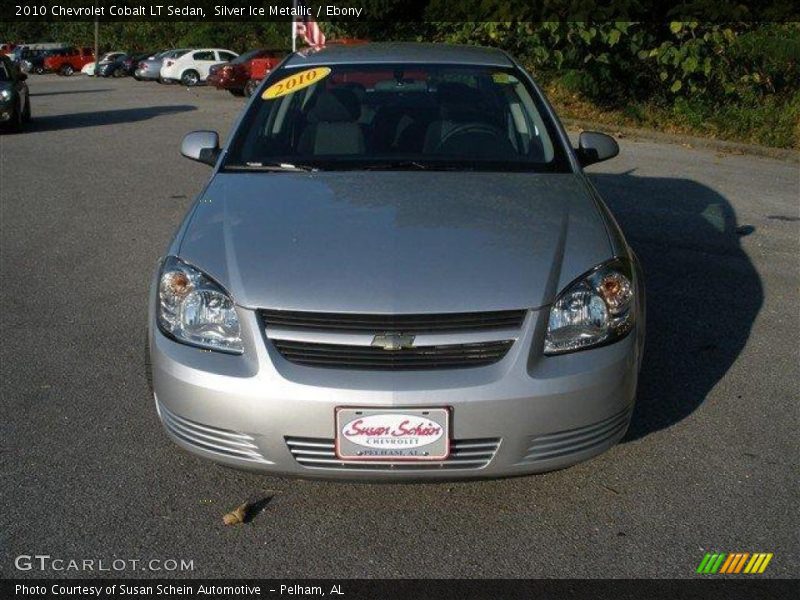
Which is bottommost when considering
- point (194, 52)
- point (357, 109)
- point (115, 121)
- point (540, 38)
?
point (194, 52)

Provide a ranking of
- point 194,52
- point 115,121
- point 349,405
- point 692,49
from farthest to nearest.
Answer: point 194,52, point 115,121, point 692,49, point 349,405

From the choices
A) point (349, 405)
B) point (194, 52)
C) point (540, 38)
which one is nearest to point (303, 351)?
point (349, 405)

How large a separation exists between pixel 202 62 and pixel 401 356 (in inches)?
1455

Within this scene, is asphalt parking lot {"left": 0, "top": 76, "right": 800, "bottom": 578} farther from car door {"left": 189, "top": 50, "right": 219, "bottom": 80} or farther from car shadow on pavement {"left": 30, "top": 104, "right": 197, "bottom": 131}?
car door {"left": 189, "top": 50, "right": 219, "bottom": 80}

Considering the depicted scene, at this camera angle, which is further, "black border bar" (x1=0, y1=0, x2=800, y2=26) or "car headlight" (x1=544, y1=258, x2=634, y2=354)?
"black border bar" (x1=0, y1=0, x2=800, y2=26)

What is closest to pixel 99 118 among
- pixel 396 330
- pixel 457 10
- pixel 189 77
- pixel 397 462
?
pixel 457 10

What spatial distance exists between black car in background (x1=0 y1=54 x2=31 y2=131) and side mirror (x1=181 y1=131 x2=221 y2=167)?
12.8 m

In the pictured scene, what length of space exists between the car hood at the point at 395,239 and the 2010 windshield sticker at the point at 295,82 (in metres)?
0.85

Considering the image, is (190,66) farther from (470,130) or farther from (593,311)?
(593,311)

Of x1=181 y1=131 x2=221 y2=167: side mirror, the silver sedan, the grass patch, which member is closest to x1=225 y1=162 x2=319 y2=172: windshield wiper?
x1=181 y1=131 x2=221 y2=167: side mirror

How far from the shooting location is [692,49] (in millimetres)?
15055

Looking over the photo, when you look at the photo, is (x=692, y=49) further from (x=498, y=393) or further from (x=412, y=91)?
(x=498, y=393)

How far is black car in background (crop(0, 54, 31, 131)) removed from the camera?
16484mm

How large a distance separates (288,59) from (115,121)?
48.5ft
